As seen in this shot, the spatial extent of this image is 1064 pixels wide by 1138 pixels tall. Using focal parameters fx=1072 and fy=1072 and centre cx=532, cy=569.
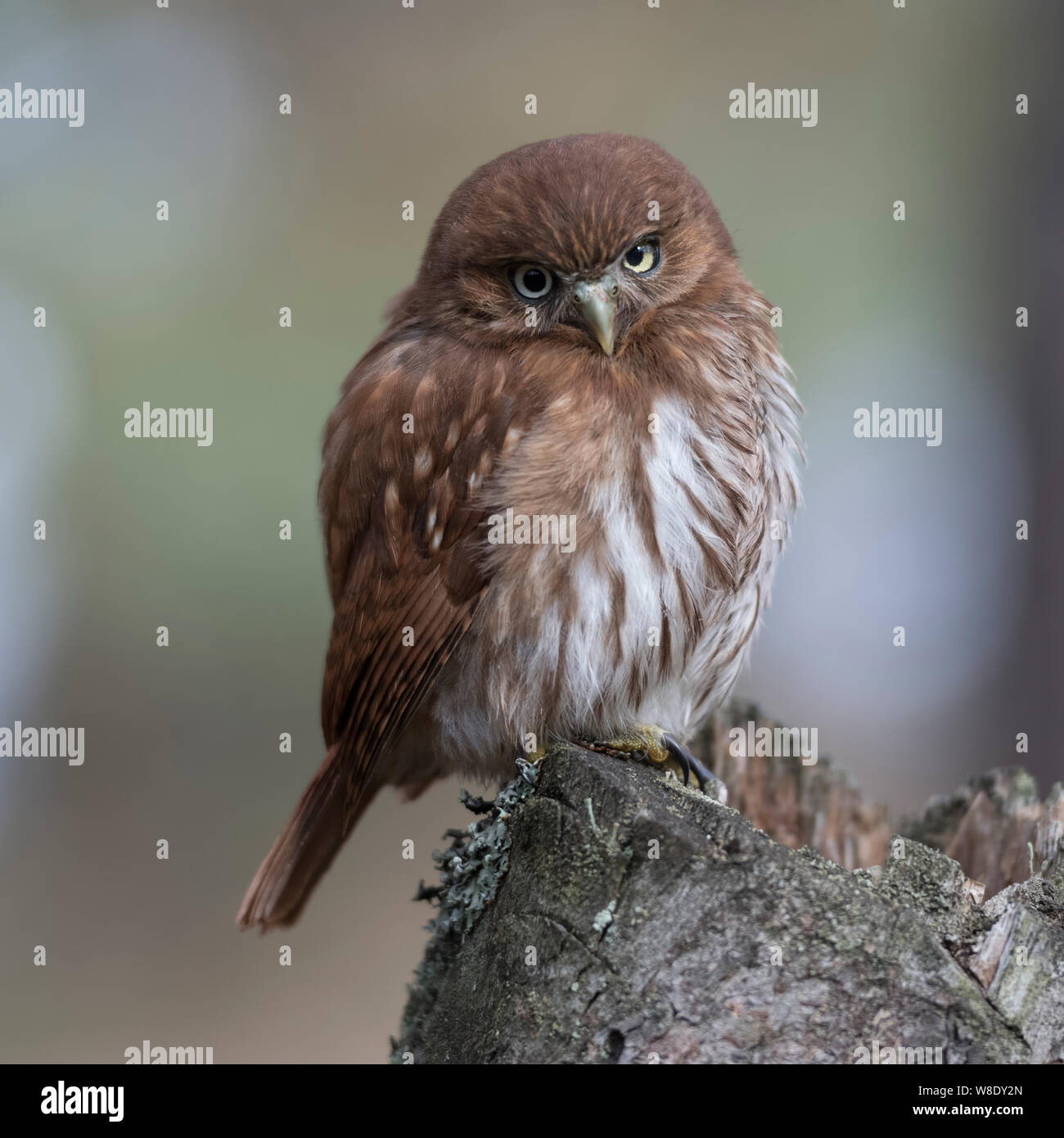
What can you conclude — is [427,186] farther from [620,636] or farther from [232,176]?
[620,636]

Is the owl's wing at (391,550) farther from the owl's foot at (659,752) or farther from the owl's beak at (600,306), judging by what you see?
the owl's foot at (659,752)

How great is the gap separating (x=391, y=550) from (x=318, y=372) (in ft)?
12.2

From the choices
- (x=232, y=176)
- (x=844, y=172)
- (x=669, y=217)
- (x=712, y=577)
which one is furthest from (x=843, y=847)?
(x=232, y=176)

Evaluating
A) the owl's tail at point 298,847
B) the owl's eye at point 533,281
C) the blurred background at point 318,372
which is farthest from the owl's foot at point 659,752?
the blurred background at point 318,372

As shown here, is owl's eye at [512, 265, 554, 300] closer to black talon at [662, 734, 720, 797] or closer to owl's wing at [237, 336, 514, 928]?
owl's wing at [237, 336, 514, 928]

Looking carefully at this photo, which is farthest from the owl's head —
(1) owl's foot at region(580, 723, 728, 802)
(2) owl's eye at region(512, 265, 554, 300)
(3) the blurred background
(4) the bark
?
(3) the blurred background

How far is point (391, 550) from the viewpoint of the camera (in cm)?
341

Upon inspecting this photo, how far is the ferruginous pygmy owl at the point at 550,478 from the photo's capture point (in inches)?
126

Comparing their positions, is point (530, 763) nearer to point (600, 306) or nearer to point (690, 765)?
point (690, 765)

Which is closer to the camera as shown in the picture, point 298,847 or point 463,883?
point 463,883

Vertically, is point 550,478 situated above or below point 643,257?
below

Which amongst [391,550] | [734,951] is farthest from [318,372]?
[734,951]

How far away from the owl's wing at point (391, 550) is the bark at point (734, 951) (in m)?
0.98
